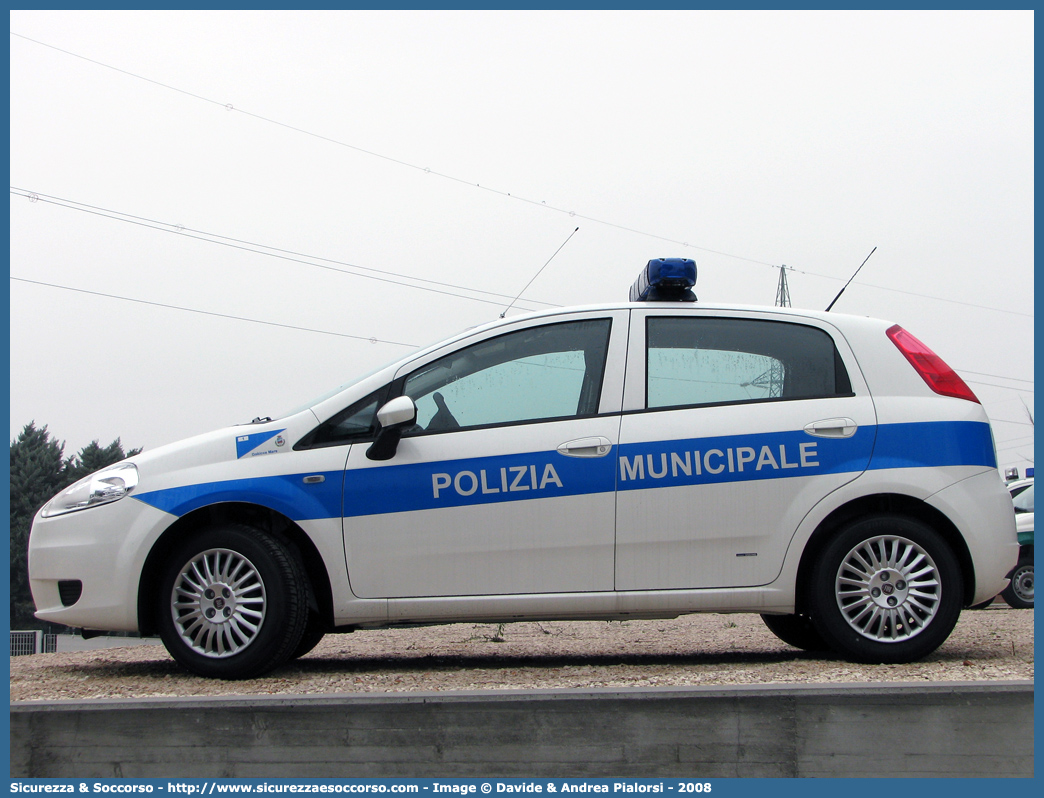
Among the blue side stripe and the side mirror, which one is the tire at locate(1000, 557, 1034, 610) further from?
the side mirror

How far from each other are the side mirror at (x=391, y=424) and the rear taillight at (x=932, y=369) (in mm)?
2462

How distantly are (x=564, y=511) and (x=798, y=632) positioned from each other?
6.72 feet

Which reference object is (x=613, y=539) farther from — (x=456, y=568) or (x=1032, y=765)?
(x=1032, y=765)

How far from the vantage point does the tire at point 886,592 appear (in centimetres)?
468

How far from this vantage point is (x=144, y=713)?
11.9ft

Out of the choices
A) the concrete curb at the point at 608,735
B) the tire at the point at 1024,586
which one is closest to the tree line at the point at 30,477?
the tire at the point at 1024,586

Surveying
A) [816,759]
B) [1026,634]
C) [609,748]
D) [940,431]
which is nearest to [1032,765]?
[816,759]

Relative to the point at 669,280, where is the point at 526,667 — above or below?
below

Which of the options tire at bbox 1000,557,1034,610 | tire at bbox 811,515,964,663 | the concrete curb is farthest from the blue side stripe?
tire at bbox 1000,557,1034,610

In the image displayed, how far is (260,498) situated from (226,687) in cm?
88

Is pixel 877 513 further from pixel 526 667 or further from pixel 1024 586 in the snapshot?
pixel 1024 586

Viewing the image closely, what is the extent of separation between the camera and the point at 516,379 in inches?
198

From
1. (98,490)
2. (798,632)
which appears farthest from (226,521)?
(798,632)

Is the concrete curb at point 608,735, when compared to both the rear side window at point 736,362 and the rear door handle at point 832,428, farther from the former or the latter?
the rear side window at point 736,362
